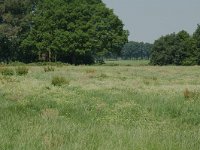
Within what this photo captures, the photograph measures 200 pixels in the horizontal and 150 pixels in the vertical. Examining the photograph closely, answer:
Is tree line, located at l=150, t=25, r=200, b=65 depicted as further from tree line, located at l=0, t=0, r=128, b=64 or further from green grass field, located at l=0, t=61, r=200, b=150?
green grass field, located at l=0, t=61, r=200, b=150

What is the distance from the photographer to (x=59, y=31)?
258ft

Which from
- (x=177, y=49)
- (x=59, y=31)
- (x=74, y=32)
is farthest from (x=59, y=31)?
(x=177, y=49)

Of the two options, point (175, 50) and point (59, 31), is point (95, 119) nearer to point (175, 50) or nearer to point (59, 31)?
point (59, 31)

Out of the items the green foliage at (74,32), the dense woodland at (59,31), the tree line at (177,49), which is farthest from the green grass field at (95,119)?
the tree line at (177,49)

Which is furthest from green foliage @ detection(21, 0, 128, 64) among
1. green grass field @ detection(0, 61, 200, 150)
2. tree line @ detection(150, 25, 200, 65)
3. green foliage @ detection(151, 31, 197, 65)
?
green grass field @ detection(0, 61, 200, 150)

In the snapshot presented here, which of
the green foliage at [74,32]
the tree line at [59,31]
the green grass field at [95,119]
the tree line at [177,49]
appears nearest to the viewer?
the green grass field at [95,119]

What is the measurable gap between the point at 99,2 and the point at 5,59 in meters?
21.2

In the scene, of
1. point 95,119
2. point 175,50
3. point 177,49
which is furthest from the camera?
point 177,49

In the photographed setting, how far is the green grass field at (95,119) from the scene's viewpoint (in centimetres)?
882

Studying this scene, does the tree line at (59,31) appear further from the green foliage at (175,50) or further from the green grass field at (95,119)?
the green grass field at (95,119)

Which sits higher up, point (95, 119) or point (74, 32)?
point (74, 32)

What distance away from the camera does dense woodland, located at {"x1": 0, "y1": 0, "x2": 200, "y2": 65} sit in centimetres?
7850

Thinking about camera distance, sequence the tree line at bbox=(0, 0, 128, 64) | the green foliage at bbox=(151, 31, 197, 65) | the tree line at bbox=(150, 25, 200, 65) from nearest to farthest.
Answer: the tree line at bbox=(0, 0, 128, 64) < the tree line at bbox=(150, 25, 200, 65) < the green foliage at bbox=(151, 31, 197, 65)

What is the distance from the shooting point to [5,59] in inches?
3406
